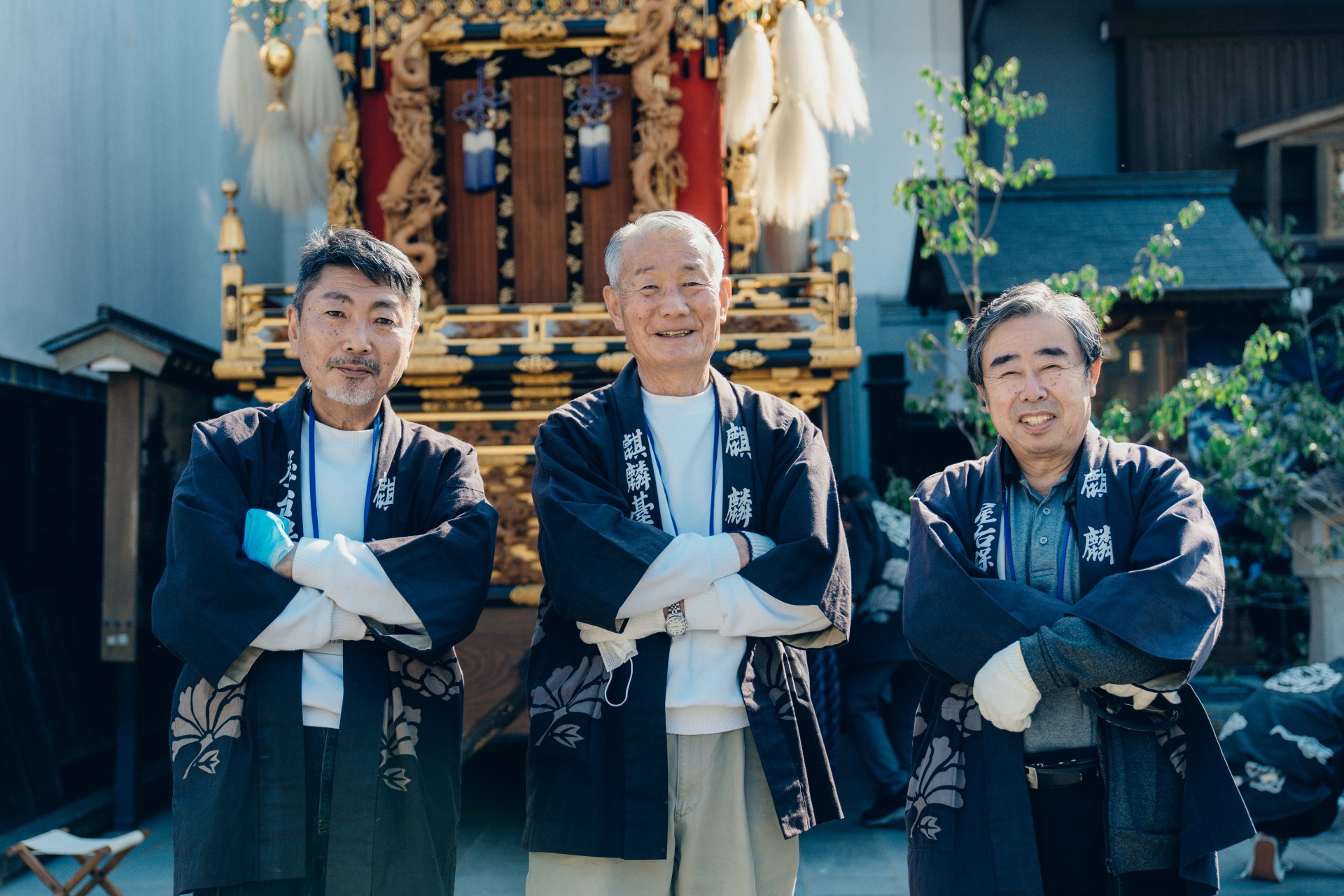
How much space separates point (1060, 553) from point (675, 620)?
839 millimetres

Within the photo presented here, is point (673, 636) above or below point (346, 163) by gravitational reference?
below

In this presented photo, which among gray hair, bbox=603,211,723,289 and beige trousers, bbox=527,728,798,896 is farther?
gray hair, bbox=603,211,723,289

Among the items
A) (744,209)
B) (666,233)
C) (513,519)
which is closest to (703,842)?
(666,233)

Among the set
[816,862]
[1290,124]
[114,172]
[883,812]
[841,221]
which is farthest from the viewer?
[1290,124]

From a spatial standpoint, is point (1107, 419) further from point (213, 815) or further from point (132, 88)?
point (132, 88)

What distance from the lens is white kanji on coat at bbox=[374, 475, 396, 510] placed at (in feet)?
8.16

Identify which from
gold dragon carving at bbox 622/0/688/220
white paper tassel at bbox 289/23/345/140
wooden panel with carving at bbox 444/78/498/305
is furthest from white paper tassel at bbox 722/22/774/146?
white paper tassel at bbox 289/23/345/140

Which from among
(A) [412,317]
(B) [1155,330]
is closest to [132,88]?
(A) [412,317]

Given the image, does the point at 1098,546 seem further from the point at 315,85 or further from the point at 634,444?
the point at 315,85

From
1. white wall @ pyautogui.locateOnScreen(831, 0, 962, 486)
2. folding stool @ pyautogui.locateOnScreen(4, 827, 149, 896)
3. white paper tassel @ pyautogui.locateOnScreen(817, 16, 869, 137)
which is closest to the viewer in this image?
folding stool @ pyautogui.locateOnScreen(4, 827, 149, 896)

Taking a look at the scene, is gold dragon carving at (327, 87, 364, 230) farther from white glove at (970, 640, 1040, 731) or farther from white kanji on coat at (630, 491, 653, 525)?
white glove at (970, 640, 1040, 731)

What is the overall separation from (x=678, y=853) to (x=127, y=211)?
6112 mm

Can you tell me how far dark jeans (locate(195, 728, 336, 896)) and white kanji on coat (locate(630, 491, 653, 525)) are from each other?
789 mm

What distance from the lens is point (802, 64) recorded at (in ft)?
19.0
